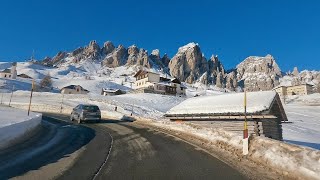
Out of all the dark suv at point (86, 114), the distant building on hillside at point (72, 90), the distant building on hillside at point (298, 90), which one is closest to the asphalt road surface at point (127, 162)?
the dark suv at point (86, 114)

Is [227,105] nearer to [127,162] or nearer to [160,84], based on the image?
[127,162]

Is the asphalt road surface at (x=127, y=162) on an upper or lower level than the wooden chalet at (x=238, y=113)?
lower

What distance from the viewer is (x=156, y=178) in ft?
26.9

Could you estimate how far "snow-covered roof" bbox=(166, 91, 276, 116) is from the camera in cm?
2477

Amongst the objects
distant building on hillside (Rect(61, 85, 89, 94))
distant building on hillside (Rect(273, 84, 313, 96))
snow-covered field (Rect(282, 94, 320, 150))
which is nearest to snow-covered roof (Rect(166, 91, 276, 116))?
snow-covered field (Rect(282, 94, 320, 150))

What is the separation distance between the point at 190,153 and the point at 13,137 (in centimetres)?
740

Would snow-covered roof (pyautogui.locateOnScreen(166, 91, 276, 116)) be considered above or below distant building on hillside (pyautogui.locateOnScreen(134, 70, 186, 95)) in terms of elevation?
below

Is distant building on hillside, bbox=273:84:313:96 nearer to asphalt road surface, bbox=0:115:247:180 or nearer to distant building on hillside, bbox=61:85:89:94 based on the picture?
distant building on hillside, bbox=61:85:89:94

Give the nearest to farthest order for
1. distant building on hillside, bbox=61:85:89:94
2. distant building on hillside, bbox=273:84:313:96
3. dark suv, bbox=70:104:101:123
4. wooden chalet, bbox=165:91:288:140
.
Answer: wooden chalet, bbox=165:91:288:140, dark suv, bbox=70:104:101:123, distant building on hillside, bbox=61:85:89:94, distant building on hillside, bbox=273:84:313:96

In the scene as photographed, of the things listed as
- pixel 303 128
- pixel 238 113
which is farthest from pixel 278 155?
pixel 303 128

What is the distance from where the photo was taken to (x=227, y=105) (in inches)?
1049

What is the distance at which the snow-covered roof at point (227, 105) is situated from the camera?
24766mm

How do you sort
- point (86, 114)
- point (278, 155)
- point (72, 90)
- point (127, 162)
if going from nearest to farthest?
1. point (278, 155)
2. point (127, 162)
3. point (86, 114)
4. point (72, 90)

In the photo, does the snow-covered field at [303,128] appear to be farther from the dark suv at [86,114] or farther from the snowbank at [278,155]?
the snowbank at [278,155]
